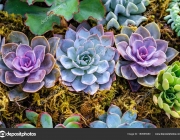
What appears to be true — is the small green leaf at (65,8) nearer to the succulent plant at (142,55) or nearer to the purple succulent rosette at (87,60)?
the purple succulent rosette at (87,60)

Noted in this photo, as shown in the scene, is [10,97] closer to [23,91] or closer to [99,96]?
[23,91]

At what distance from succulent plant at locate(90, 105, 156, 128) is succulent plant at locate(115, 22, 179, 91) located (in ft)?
0.45

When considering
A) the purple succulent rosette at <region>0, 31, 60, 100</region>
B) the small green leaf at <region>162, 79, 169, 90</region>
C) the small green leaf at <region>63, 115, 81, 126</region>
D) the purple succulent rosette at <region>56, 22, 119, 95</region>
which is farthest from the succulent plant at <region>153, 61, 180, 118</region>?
the purple succulent rosette at <region>0, 31, 60, 100</region>

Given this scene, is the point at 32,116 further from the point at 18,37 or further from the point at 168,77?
the point at 168,77

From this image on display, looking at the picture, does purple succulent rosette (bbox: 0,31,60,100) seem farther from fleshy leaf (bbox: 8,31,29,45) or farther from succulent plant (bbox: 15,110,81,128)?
succulent plant (bbox: 15,110,81,128)

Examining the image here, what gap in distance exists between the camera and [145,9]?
180cm

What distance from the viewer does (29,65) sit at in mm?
1578

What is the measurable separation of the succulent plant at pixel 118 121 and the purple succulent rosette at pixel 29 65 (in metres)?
0.27

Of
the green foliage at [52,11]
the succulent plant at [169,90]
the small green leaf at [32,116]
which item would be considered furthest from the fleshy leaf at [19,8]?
the succulent plant at [169,90]

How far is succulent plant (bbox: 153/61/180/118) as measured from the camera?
1.51 metres

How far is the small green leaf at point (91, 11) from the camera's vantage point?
1726 millimetres
